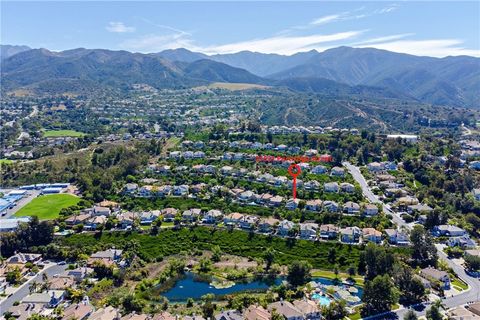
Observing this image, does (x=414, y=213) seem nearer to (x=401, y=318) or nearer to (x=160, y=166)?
(x=401, y=318)

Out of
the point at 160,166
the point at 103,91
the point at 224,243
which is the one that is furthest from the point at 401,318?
the point at 103,91

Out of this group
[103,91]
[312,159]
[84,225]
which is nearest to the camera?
[84,225]

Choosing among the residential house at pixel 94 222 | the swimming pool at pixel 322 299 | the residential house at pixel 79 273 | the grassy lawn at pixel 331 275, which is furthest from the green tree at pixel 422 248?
the residential house at pixel 94 222

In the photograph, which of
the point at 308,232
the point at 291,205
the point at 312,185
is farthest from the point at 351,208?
the point at 312,185

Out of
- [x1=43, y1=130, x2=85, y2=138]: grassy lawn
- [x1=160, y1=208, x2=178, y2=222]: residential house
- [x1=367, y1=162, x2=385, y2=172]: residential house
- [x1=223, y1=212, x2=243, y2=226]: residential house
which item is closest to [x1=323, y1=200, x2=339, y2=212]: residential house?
[x1=223, y1=212, x2=243, y2=226]: residential house

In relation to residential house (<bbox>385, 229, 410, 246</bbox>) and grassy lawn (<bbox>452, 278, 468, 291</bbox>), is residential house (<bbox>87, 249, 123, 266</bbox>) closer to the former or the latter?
residential house (<bbox>385, 229, 410, 246</bbox>)

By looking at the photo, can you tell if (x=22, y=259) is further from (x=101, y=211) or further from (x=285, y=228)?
(x=285, y=228)
